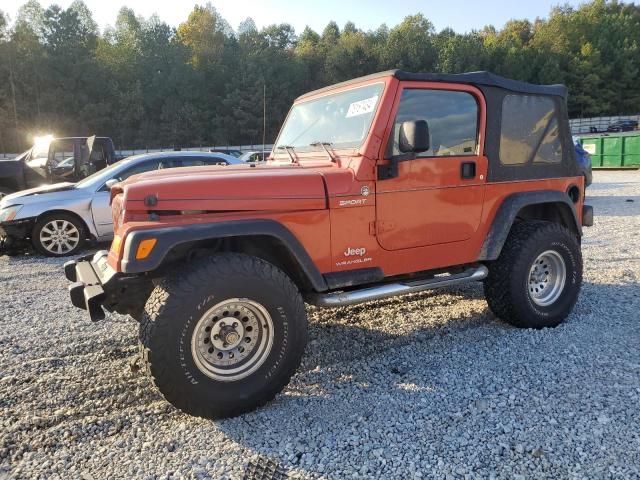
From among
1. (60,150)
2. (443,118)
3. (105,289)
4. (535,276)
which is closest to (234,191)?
(105,289)

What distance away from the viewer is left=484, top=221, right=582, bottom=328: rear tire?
414 centimetres

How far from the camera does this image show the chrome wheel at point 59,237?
7766mm

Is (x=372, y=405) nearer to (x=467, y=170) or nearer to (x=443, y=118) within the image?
(x=467, y=170)

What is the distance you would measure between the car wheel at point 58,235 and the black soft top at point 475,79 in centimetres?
534

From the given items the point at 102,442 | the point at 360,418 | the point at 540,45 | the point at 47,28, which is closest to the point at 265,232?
the point at 360,418

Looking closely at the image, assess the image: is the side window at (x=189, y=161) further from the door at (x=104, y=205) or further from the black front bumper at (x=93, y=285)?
the black front bumper at (x=93, y=285)

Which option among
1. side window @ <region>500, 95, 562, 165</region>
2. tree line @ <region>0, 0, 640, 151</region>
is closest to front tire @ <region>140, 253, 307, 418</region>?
side window @ <region>500, 95, 562, 165</region>

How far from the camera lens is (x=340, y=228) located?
340cm

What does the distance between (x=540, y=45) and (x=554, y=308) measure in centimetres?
9451

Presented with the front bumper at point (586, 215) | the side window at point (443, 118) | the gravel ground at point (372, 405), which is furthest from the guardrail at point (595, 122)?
the gravel ground at point (372, 405)

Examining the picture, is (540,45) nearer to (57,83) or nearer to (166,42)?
(166,42)

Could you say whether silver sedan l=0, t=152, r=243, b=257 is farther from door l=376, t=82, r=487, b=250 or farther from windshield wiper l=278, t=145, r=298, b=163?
door l=376, t=82, r=487, b=250

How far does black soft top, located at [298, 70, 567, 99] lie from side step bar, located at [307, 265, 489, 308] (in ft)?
5.13

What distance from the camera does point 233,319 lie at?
9.86 feet
